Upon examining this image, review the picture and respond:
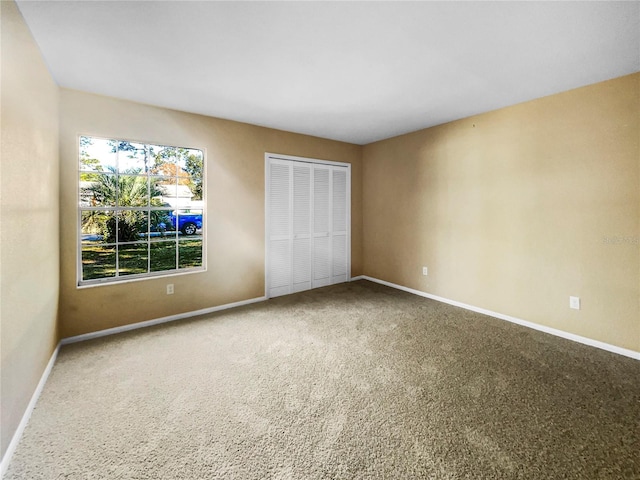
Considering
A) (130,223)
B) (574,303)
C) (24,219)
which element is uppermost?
(130,223)

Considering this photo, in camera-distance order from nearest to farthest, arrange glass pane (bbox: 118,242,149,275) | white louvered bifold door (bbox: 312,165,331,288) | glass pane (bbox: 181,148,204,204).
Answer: glass pane (bbox: 181,148,204,204), white louvered bifold door (bbox: 312,165,331,288), glass pane (bbox: 118,242,149,275)

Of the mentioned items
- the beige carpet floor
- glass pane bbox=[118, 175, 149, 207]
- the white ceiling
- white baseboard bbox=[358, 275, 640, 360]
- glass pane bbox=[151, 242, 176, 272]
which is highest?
the white ceiling

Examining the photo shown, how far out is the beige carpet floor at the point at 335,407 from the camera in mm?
1534

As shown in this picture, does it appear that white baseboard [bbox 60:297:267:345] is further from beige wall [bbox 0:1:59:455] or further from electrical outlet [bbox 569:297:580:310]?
electrical outlet [bbox 569:297:580:310]

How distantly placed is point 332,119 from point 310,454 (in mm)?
3656

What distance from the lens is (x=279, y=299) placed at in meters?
4.37

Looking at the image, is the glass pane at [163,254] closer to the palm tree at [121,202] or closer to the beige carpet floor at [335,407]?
the palm tree at [121,202]

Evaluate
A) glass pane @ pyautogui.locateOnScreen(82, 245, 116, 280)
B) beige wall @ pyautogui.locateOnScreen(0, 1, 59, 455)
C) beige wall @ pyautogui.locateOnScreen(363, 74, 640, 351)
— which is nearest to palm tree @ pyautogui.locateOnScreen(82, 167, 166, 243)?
glass pane @ pyautogui.locateOnScreen(82, 245, 116, 280)

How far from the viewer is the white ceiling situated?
1.82 metres

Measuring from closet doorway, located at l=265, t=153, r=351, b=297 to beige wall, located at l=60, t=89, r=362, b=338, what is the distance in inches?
7.0

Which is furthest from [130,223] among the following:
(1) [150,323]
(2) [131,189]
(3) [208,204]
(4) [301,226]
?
(4) [301,226]

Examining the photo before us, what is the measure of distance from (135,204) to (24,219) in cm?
A: 428

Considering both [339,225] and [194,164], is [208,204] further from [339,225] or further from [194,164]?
[339,225]

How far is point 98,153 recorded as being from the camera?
132 inches
